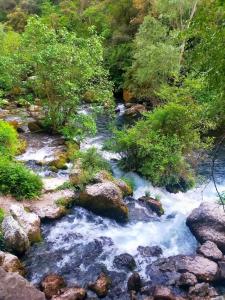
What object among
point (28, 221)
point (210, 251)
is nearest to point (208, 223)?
point (210, 251)

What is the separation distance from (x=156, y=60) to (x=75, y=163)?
11665 mm

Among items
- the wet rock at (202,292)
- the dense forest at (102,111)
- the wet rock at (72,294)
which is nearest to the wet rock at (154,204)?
the dense forest at (102,111)

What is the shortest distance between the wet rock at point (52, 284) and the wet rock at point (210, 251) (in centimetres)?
447

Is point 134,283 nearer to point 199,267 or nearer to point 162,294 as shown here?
point 162,294

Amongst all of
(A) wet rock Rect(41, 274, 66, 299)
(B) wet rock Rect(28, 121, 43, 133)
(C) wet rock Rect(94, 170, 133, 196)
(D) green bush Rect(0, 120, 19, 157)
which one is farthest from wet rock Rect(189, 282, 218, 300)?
(B) wet rock Rect(28, 121, 43, 133)

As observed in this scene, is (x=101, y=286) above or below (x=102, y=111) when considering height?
above

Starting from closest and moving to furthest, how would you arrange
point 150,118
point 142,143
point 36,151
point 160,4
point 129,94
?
1. point 142,143
2. point 150,118
3. point 36,151
4. point 160,4
5. point 129,94

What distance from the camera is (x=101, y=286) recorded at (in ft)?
34.1

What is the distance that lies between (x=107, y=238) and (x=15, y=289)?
16.2 feet

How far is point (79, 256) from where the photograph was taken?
11781 mm

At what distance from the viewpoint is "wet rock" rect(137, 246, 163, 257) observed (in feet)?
39.9

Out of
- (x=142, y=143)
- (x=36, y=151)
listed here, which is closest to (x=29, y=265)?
(x=142, y=143)

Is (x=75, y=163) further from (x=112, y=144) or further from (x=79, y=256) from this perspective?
(x=79, y=256)

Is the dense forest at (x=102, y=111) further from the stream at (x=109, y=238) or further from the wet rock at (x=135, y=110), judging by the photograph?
the stream at (x=109, y=238)
